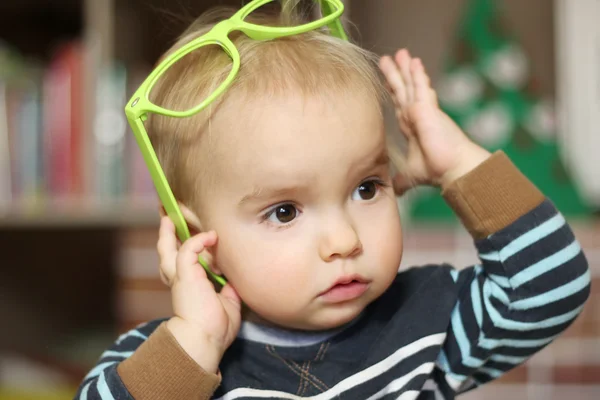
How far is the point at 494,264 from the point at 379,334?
0.46 feet

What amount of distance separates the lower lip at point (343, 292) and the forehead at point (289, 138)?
0.11 m

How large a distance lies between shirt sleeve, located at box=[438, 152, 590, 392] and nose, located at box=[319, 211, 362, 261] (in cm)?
16

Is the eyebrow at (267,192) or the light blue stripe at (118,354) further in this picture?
the light blue stripe at (118,354)

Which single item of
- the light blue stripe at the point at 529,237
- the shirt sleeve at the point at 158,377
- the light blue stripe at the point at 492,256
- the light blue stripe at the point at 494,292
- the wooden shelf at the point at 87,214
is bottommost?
the wooden shelf at the point at 87,214

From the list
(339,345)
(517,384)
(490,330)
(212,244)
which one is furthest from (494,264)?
(517,384)

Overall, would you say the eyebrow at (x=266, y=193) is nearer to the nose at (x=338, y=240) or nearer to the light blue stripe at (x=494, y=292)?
the nose at (x=338, y=240)

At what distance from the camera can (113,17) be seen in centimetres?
195

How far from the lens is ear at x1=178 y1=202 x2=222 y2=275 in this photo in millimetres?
738

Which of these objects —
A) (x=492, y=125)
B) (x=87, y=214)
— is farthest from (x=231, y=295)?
(x=492, y=125)

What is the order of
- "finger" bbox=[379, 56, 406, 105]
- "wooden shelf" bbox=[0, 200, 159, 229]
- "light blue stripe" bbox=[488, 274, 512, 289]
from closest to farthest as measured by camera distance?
"light blue stripe" bbox=[488, 274, 512, 289] < "finger" bbox=[379, 56, 406, 105] < "wooden shelf" bbox=[0, 200, 159, 229]

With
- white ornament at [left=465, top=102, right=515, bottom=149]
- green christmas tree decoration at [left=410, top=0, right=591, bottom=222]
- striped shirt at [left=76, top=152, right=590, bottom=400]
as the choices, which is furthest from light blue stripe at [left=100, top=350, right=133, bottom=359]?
white ornament at [left=465, top=102, right=515, bottom=149]

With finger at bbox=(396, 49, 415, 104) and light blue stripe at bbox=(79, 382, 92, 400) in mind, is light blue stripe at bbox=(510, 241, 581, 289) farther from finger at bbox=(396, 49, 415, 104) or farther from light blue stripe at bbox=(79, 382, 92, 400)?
light blue stripe at bbox=(79, 382, 92, 400)

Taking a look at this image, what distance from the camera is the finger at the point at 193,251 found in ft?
2.28

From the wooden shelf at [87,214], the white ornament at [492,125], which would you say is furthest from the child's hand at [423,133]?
the white ornament at [492,125]
